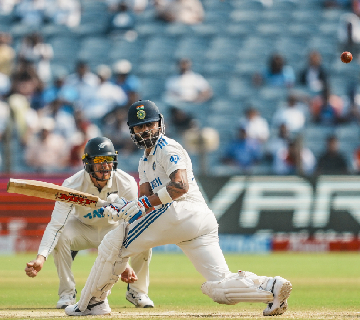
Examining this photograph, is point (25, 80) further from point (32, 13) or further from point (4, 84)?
point (32, 13)

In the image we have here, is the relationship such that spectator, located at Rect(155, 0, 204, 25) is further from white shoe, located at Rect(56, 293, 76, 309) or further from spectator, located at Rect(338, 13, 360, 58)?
white shoe, located at Rect(56, 293, 76, 309)

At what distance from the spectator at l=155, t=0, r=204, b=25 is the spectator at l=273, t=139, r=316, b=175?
548cm

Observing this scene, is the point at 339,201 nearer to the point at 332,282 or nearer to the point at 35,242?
the point at 332,282

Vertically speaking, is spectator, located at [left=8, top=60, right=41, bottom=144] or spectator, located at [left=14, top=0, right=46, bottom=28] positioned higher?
spectator, located at [left=14, top=0, right=46, bottom=28]

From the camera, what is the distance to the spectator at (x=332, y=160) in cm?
1366

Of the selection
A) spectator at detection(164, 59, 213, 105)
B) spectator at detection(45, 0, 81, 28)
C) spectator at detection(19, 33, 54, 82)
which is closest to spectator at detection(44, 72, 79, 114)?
spectator at detection(19, 33, 54, 82)

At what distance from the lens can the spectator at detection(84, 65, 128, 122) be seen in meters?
15.5

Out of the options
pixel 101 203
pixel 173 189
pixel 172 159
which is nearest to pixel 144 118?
pixel 172 159

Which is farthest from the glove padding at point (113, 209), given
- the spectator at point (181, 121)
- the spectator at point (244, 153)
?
the spectator at point (181, 121)

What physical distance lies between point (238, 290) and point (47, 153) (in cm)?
905

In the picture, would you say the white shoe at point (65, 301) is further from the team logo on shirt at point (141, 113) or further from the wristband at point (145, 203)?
the team logo on shirt at point (141, 113)

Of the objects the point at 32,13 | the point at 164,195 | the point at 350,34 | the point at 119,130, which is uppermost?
the point at 32,13

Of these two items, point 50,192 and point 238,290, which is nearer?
point 238,290

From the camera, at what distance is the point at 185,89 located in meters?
16.1
